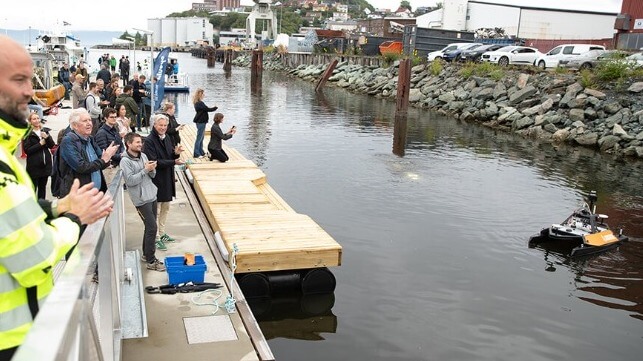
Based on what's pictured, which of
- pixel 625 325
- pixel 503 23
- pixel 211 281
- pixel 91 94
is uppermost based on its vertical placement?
pixel 503 23

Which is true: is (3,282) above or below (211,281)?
above

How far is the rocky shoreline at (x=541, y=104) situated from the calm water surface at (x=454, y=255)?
1930 millimetres

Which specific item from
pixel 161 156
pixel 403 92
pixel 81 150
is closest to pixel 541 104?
pixel 403 92

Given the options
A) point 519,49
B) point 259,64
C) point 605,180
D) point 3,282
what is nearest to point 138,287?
point 3,282

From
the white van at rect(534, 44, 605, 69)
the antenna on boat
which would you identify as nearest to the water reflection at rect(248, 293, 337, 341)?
the antenna on boat

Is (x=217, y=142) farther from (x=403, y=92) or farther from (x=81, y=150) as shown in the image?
(x=403, y=92)

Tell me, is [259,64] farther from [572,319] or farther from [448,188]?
[572,319]

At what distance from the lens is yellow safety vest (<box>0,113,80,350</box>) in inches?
90.6

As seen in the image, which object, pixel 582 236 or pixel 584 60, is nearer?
pixel 582 236

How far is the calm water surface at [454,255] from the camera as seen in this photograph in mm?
8398

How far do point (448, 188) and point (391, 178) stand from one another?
74.3 inches

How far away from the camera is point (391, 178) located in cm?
1814

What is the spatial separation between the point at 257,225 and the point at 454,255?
174 inches

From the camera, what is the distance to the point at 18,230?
231 centimetres
